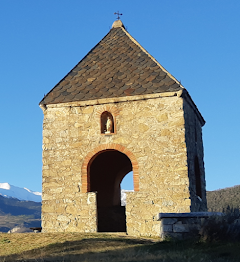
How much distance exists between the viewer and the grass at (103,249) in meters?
7.80

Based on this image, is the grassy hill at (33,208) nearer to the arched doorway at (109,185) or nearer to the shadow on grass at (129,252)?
the shadow on grass at (129,252)

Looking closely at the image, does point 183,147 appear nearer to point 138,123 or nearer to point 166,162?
point 166,162

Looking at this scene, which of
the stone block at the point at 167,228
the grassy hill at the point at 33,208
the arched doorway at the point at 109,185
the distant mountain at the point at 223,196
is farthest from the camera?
the distant mountain at the point at 223,196

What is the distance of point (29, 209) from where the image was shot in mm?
88938

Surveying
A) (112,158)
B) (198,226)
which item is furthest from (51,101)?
(198,226)

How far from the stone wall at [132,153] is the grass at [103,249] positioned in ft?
3.74

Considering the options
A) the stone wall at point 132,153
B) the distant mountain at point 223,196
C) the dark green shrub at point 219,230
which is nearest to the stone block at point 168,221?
the dark green shrub at point 219,230

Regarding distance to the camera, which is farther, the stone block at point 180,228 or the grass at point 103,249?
the stone block at point 180,228

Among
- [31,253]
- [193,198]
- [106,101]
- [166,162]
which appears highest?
[106,101]

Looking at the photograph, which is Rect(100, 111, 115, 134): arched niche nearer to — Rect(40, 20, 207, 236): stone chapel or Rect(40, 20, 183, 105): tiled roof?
Rect(40, 20, 207, 236): stone chapel

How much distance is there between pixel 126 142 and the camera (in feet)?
42.0

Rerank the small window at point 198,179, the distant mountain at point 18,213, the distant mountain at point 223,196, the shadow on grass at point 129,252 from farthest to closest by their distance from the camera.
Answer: the distant mountain at point 18,213 → the distant mountain at point 223,196 → the small window at point 198,179 → the shadow on grass at point 129,252

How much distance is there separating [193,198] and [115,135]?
2.76 metres

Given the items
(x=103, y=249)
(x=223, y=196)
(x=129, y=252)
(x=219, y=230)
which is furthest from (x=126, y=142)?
(x=223, y=196)
